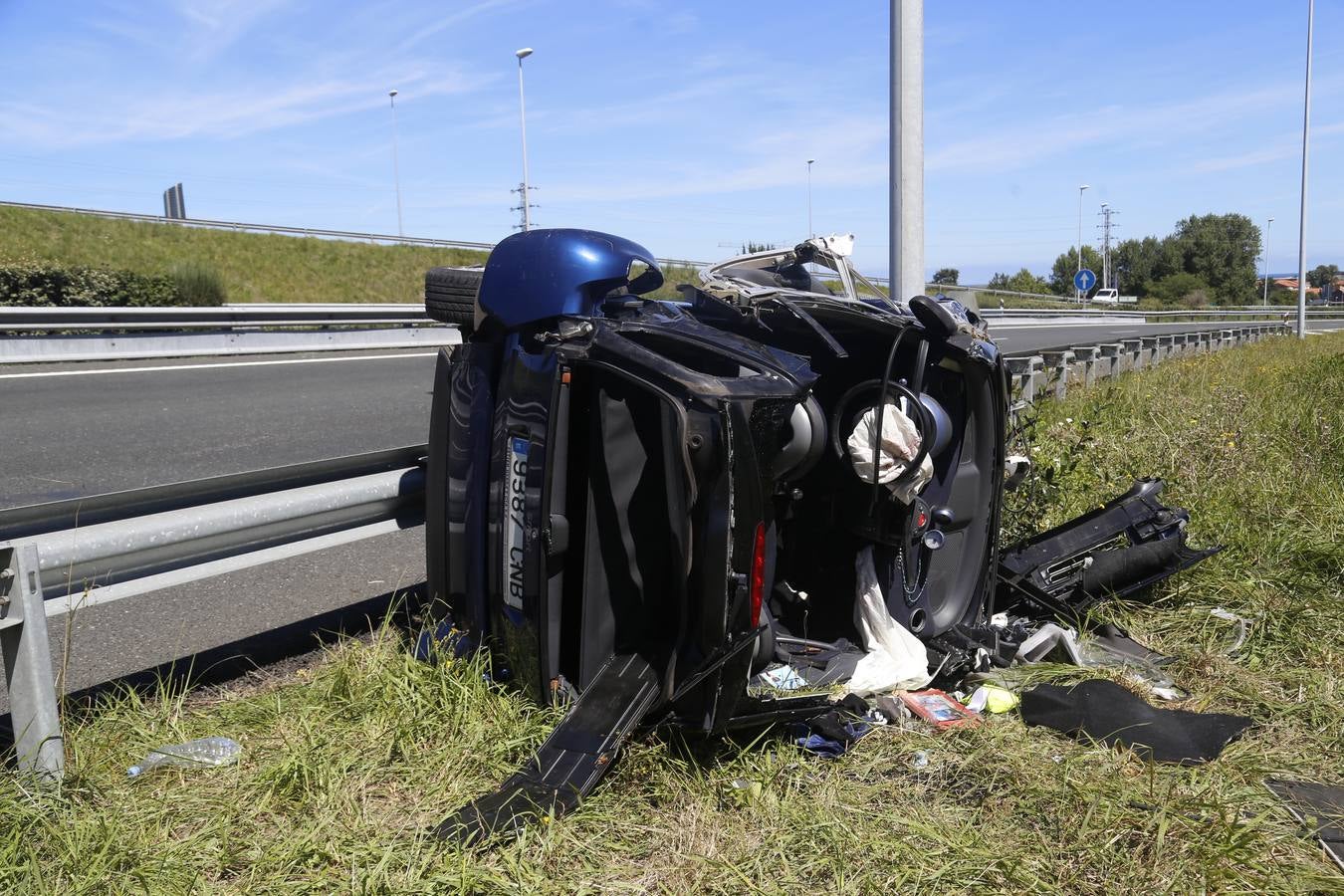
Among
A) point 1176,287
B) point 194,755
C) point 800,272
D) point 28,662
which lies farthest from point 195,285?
point 1176,287

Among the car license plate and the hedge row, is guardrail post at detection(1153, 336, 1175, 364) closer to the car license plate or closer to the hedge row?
the car license plate

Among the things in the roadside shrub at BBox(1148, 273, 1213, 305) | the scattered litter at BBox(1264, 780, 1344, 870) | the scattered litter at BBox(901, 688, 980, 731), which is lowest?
the scattered litter at BBox(1264, 780, 1344, 870)

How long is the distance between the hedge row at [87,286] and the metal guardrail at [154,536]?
20.3 m

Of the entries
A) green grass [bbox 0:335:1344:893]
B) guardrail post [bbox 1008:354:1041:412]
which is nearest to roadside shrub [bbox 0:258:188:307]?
guardrail post [bbox 1008:354:1041:412]

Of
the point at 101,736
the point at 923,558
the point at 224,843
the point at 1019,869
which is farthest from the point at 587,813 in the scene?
the point at 923,558

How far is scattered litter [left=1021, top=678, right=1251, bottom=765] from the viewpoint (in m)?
3.11

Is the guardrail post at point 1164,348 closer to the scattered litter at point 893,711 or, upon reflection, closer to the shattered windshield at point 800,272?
the shattered windshield at point 800,272

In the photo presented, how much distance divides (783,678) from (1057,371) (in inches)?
282

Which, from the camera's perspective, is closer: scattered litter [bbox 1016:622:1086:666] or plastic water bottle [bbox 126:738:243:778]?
plastic water bottle [bbox 126:738:243:778]

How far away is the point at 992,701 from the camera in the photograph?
3.48m

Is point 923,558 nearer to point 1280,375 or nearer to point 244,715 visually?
point 244,715

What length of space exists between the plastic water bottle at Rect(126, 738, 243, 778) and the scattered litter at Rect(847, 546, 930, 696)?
1856 millimetres

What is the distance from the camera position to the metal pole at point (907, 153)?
5.71 metres

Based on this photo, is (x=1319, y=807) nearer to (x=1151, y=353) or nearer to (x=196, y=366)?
(x=196, y=366)
